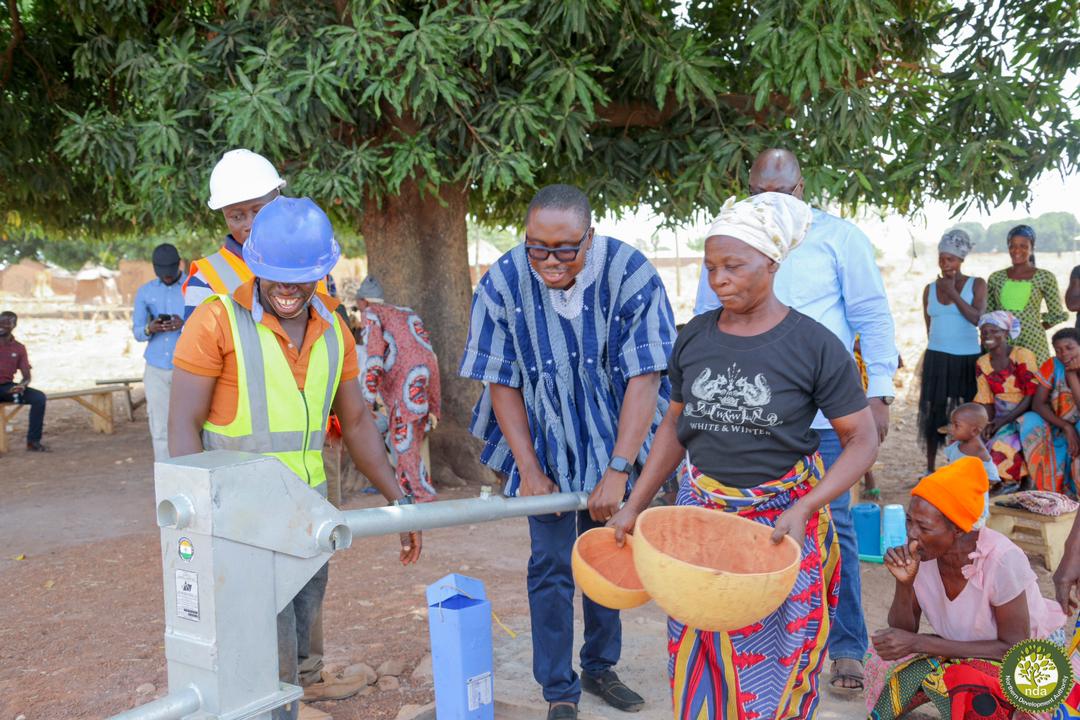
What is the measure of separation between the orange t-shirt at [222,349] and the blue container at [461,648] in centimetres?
89

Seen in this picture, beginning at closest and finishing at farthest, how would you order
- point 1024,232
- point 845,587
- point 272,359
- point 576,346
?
point 272,359
point 576,346
point 845,587
point 1024,232

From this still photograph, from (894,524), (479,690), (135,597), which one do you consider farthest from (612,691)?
(135,597)

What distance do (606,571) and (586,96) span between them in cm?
368

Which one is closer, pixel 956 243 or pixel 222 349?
pixel 222 349

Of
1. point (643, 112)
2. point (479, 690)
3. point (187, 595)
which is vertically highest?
point (643, 112)

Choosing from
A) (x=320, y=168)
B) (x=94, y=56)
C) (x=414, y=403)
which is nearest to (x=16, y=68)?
(x=94, y=56)

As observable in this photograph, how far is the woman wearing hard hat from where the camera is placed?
256 centimetres

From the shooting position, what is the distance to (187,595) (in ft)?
5.08

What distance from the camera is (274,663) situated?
163 cm

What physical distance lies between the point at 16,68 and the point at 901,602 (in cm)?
813

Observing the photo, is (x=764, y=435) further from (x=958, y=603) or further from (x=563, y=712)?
(x=563, y=712)

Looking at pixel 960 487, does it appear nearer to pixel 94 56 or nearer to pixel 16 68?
pixel 94 56

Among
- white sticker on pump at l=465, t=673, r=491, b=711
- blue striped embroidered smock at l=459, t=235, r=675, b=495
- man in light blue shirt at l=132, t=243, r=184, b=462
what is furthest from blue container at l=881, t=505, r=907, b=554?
man in light blue shirt at l=132, t=243, r=184, b=462

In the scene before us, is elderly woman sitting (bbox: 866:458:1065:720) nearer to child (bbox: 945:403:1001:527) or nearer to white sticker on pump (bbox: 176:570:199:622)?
white sticker on pump (bbox: 176:570:199:622)
